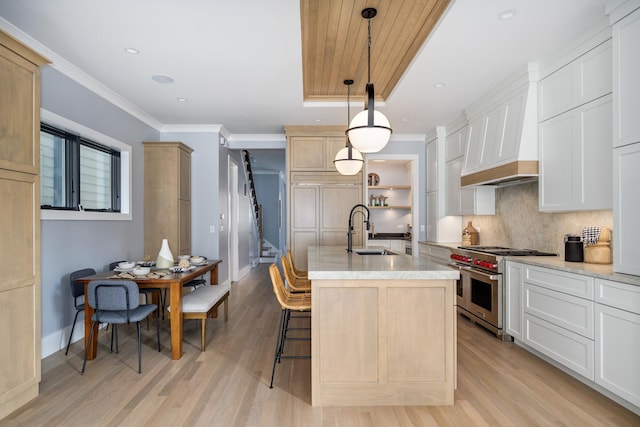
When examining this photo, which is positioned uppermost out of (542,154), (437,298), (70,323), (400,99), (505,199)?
(400,99)

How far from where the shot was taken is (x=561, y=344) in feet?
9.53

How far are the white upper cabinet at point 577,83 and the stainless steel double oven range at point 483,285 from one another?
145cm

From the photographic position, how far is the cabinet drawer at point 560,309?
2650 millimetres

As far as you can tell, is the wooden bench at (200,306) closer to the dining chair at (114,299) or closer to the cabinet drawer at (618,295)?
the dining chair at (114,299)

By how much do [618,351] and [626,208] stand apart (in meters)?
0.93

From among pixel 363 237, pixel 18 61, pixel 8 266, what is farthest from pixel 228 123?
pixel 8 266

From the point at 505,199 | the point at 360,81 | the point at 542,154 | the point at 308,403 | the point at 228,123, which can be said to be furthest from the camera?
the point at 228,123

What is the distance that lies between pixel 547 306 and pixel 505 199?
6.22 feet

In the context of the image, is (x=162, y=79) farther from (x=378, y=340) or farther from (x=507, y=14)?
(x=378, y=340)

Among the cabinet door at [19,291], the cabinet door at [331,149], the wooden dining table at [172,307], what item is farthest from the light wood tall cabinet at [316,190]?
the cabinet door at [19,291]

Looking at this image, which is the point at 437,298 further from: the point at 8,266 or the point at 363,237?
the point at 363,237

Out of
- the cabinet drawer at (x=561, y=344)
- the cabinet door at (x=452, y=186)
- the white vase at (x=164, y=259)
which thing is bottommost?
the cabinet drawer at (x=561, y=344)

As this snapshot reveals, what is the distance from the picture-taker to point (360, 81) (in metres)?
4.26

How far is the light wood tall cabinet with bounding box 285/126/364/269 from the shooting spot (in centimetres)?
577
